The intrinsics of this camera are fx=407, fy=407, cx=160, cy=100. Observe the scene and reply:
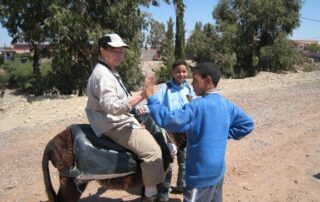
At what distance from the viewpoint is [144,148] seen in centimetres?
361

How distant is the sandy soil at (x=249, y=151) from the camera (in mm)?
5117

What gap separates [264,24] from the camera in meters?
29.4

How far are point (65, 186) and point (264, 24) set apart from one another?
2767 cm

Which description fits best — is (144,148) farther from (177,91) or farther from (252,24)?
(252,24)

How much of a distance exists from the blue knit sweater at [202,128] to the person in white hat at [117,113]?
36 cm

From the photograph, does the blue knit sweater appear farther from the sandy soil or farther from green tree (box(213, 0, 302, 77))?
green tree (box(213, 0, 302, 77))

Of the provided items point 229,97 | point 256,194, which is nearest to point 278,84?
point 229,97

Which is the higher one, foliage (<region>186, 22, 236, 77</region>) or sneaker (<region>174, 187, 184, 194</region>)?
foliage (<region>186, 22, 236, 77</region>)

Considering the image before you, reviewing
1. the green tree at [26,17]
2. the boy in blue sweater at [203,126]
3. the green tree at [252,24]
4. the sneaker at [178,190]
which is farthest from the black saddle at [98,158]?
the green tree at [252,24]

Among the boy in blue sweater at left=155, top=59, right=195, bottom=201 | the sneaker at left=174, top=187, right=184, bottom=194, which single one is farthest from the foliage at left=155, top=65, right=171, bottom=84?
the boy in blue sweater at left=155, top=59, right=195, bottom=201

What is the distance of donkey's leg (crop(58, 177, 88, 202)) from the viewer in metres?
3.81

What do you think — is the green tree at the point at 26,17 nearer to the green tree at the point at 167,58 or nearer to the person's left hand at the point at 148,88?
the green tree at the point at 167,58

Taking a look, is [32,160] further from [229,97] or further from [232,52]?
[232,52]

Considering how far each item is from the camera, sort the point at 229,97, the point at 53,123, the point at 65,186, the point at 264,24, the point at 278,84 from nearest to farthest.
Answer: the point at 65,186
the point at 53,123
the point at 229,97
the point at 278,84
the point at 264,24
